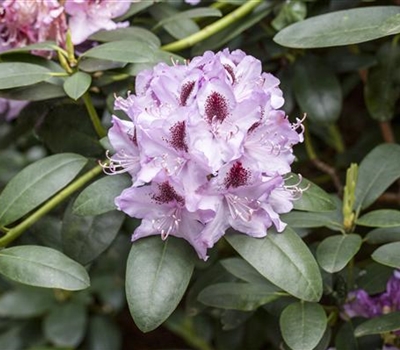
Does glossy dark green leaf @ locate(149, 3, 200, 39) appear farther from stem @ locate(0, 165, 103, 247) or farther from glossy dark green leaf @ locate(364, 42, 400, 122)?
glossy dark green leaf @ locate(364, 42, 400, 122)

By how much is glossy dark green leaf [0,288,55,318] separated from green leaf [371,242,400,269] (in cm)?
124

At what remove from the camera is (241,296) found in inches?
48.3

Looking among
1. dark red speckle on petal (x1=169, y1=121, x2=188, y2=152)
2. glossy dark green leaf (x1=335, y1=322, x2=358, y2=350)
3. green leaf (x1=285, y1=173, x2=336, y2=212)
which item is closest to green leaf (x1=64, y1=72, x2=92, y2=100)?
dark red speckle on petal (x1=169, y1=121, x2=188, y2=152)

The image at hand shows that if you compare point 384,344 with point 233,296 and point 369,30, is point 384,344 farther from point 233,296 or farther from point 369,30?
point 369,30

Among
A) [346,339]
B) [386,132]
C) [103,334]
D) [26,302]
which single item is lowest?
[103,334]

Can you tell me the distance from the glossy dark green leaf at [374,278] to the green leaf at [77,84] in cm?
54

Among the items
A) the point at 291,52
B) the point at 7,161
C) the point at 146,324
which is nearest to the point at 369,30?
the point at 291,52

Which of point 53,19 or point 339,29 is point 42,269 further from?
point 339,29

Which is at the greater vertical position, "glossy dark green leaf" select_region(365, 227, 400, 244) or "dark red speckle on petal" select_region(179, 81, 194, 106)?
"dark red speckle on petal" select_region(179, 81, 194, 106)

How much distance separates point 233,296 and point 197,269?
0.47 m

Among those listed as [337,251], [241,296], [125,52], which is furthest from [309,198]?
[125,52]

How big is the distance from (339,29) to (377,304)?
428 mm

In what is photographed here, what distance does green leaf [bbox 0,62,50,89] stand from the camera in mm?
1160

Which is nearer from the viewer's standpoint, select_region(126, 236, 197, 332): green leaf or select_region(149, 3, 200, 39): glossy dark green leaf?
select_region(126, 236, 197, 332): green leaf
